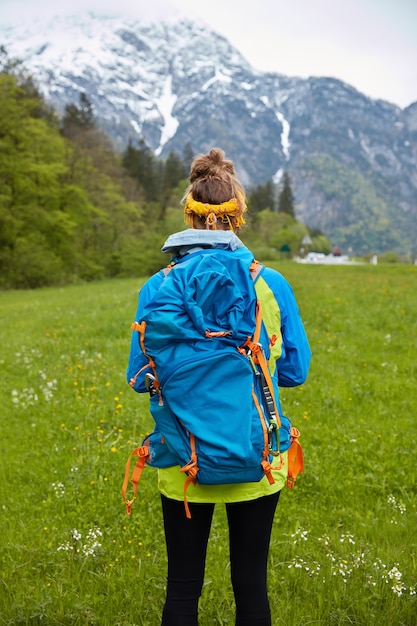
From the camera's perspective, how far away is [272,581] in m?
4.04

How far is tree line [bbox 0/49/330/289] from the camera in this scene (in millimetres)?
41094

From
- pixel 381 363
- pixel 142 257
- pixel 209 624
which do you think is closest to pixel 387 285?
pixel 381 363

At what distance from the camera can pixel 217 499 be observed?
254 centimetres

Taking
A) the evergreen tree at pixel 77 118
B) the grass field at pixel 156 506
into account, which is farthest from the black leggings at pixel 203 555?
the evergreen tree at pixel 77 118

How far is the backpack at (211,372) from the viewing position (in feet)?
7.79

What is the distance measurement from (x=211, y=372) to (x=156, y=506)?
3284 millimetres

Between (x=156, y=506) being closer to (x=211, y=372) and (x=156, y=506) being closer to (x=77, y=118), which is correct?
(x=211, y=372)

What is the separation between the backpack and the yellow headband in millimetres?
212

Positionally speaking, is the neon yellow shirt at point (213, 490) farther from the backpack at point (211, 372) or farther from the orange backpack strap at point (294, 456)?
the orange backpack strap at point (294, 456)

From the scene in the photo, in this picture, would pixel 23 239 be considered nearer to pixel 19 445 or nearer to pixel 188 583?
pixel 19 445

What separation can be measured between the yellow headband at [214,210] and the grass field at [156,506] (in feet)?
8.88

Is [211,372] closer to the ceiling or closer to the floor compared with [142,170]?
closer to the floor

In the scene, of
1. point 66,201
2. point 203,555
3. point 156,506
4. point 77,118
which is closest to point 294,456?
point 203,555

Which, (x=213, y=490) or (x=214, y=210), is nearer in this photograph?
(x=213, y=490)
